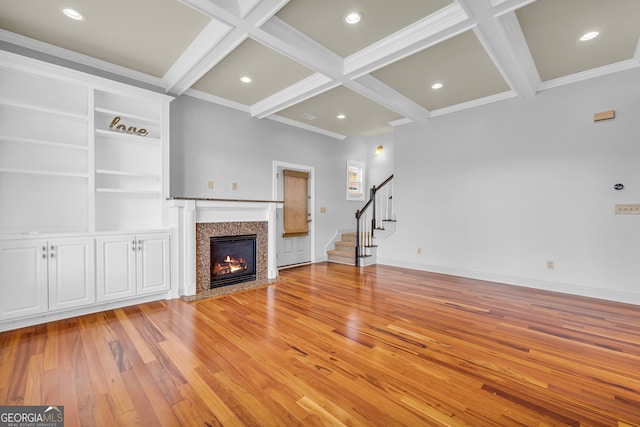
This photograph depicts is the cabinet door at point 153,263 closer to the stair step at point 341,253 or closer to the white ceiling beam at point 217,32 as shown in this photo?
the white ceiling beam at point 217,32

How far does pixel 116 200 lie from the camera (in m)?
3.64

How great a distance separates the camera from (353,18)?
106 inches

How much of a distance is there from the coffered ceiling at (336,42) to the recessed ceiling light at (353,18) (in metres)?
0.04

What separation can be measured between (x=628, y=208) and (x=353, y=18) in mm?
4189

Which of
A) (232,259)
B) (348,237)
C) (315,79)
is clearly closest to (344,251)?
(348,237)

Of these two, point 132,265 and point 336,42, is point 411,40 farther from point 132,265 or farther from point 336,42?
point 132,265

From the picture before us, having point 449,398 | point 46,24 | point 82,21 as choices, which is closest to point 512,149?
point 449,398

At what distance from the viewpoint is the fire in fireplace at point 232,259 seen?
13.5ft

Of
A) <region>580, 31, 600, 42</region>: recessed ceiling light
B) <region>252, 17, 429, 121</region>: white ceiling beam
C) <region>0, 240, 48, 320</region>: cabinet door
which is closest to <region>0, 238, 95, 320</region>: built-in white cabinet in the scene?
<region>0, 240, 48, 320</region>: cabinet door

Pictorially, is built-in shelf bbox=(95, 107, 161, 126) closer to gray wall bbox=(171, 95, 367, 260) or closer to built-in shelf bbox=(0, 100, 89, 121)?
built-in shelf bbox=(0, 100, 89, 121)

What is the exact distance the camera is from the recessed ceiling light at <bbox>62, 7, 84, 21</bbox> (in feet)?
8.41

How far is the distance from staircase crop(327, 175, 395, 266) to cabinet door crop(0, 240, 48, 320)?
15.7ft

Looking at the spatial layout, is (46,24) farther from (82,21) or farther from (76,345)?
(76,345)

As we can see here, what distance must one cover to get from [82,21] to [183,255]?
2.73m
